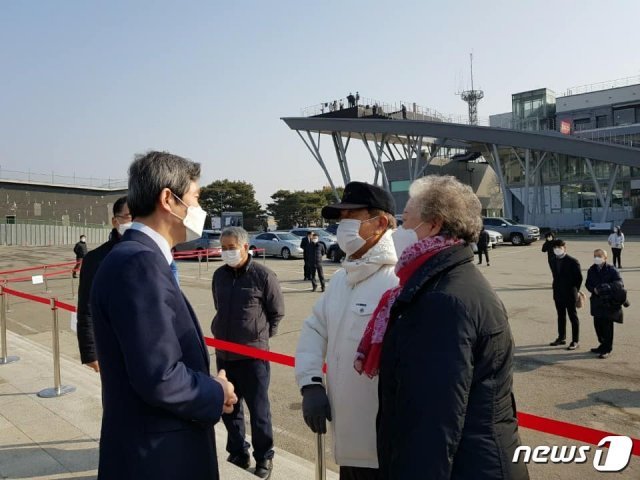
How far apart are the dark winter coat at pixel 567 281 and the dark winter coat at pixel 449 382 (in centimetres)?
693

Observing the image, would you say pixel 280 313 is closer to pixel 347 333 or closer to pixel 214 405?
pixel 347 333

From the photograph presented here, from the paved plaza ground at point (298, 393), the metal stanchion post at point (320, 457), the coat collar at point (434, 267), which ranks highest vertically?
the coat collar at point (434, 267)

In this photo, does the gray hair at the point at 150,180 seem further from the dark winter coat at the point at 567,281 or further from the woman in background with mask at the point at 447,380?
the dark winter coat at the point at 567,281

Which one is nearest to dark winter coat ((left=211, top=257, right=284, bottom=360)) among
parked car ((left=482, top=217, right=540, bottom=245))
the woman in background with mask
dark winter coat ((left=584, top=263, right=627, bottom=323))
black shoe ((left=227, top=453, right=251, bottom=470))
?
black shoe ((left=227, top=453, right=251, bottom=470))

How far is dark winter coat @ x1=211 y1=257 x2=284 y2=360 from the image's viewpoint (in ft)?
14.3

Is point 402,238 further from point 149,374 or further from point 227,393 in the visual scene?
Result: point 149,374

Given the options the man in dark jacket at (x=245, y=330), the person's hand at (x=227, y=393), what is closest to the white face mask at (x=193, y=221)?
the person's hand at (x=227, y=393)

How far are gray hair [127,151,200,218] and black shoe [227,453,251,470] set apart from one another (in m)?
2.78

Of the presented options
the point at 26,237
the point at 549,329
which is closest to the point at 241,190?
the point at 26,237

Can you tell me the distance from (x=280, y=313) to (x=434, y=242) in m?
2.88

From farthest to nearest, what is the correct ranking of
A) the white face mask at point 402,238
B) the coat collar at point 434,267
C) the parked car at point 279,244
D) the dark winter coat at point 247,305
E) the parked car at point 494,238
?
the parked car at point 494,238, the parked car at point 279,244, the dark winter coat at point 247,305, the white face mask at point 402,238, the coat collar at point 434,267

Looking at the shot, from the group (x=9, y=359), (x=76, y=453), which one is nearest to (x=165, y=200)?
(x=76, y=453)

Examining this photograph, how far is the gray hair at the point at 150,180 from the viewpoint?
6.64ft

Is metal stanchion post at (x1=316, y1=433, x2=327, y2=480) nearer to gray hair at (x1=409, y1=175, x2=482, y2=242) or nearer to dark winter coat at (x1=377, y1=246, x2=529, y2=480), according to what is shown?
dark winter coat at (x1=377, y1=246, x2=529, y2=480)
